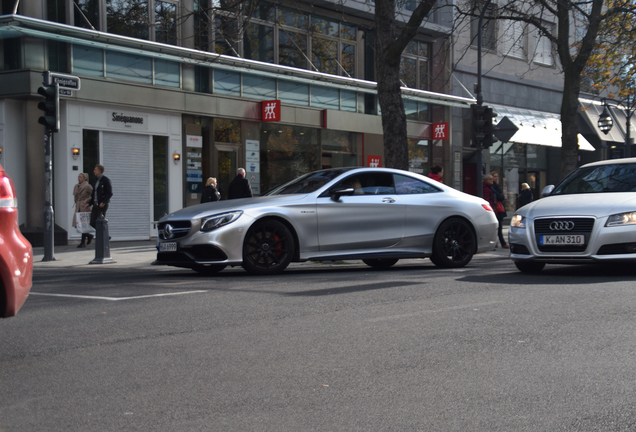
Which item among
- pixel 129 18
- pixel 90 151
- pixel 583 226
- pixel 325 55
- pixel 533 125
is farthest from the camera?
pixel 533 125

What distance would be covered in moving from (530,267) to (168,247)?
194 inches

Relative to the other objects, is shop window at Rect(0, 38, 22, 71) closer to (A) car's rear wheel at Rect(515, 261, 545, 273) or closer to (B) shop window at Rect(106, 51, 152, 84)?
(B) shop window at Rect(106, 51, 152, 84)

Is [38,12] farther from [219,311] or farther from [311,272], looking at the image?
[219,311]

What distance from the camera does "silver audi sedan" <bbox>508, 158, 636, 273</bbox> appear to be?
9.05 meters

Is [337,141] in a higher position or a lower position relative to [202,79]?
lower

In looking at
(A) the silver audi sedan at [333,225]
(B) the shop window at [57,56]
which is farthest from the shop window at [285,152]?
(A) the silver audi sedan at [333,225]

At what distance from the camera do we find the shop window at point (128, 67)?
19.3 metres

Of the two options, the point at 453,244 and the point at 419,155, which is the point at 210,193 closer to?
the point at 453,244

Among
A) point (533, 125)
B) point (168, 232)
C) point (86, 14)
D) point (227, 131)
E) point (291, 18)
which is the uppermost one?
point (291, 18)

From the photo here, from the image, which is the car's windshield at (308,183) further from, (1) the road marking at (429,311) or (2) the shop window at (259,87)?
(2) the shop window at (259,87)

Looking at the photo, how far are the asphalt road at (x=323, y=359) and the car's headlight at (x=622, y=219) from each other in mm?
1069

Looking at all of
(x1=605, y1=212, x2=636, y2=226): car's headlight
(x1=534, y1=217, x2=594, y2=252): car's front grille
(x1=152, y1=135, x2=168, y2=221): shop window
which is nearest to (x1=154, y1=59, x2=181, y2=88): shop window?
(x1=152, y1=135, x2=168, y2=221): shop window

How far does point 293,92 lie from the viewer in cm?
2391

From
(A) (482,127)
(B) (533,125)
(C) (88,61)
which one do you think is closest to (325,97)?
(A) (482,127)
